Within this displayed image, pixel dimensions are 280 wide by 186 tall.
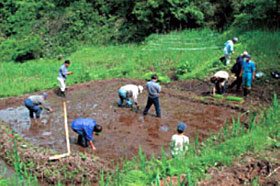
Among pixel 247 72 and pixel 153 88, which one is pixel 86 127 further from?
pixel 247 72

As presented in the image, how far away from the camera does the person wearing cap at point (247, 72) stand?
981cm

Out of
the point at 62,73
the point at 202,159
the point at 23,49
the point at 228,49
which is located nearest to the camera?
the point at 202,159

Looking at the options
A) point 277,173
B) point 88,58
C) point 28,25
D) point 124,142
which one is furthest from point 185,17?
point 277,173

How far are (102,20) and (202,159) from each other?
19.2 m

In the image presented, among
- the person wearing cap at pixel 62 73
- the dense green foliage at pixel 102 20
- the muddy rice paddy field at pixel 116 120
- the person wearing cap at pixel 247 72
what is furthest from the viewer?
the dense green foliage at pixel 102 20

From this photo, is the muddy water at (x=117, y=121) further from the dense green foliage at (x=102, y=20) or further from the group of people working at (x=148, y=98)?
the dense green foliage at (x=102, y=20)

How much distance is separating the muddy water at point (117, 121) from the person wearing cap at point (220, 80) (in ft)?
3.33

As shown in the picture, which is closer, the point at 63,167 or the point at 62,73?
the point at 63,167

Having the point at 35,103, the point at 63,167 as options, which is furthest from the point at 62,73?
the point at 63,167

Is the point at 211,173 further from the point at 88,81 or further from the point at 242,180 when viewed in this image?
the point at 88,81

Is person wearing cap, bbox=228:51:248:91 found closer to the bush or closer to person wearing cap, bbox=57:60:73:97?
person wearing cap, bbox=57:60:73:97

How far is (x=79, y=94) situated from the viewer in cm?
1186

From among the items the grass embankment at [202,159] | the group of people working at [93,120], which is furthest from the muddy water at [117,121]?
the grass embankment at [202,159]

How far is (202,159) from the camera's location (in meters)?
5.39
